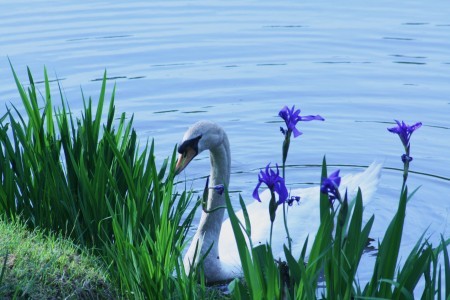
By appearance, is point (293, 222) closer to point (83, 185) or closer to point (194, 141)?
point (194, 141)

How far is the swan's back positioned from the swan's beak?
53 centimetres

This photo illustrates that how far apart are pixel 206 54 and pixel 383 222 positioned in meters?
4.15

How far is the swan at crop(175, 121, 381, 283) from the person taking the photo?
241 inches

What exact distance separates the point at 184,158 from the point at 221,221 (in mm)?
468

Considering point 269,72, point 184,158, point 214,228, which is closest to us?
point 184,158

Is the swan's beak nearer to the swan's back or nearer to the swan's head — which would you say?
the swan's head

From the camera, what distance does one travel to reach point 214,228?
6.25 m

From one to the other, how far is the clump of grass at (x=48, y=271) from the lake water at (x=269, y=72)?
220 cm

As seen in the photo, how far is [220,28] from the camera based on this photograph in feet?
38.0

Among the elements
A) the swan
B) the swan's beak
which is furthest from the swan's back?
the swan's beak

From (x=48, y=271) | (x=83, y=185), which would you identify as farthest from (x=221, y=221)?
(x=48, y=271)

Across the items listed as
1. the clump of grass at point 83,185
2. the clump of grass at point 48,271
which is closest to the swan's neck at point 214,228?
the clump of grass at point 83,185

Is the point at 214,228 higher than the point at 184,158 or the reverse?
the reverse

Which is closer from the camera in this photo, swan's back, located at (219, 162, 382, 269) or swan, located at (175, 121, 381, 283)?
swan, located at (175, 121, 381, 283)
